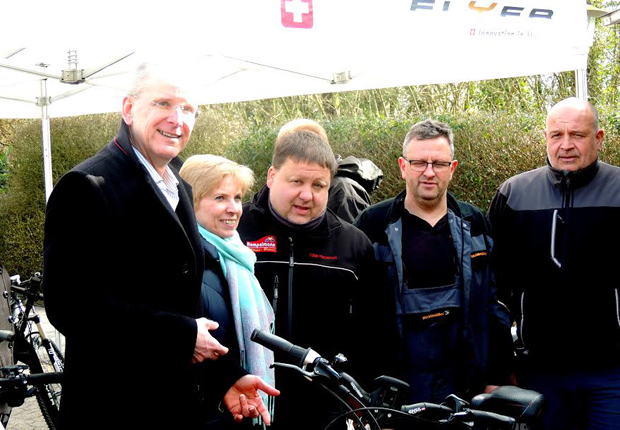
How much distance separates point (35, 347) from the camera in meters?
5.22

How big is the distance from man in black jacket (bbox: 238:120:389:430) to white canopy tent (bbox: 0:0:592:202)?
193 centimetres

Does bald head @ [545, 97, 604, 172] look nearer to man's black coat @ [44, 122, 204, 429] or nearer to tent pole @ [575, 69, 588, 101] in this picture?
tent pole @ [575, 69, 588, 101]

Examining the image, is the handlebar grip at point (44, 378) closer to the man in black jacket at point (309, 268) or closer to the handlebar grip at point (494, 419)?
the man in black jacket at point (309, 268)

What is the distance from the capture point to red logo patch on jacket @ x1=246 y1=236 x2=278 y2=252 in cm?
278

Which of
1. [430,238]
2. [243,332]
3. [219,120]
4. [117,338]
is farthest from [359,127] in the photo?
[117,338]

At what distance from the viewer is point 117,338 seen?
190 cm

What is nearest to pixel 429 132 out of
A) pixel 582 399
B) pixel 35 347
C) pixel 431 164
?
pixel 431 164

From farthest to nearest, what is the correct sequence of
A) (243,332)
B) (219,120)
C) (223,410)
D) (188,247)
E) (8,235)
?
(219,120), (8,235), (243,332), (223,410), (188,247)

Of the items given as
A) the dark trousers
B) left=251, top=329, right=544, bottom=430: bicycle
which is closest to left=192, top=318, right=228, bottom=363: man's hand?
left=251, top=329, right=544, bottom=430: bicycle

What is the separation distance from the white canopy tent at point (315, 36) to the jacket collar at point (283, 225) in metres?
1.83

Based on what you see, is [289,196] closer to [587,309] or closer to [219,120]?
[587,309]

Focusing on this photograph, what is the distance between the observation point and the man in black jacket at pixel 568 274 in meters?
3.01

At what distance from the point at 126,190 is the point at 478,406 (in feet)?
3.93

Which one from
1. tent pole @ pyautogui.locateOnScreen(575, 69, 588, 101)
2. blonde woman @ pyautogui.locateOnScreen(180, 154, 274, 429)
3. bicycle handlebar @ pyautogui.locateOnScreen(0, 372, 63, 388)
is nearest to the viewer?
bicycle handlebar @ pyautogui.locateOnScreen(0, 372, 63, 388)
